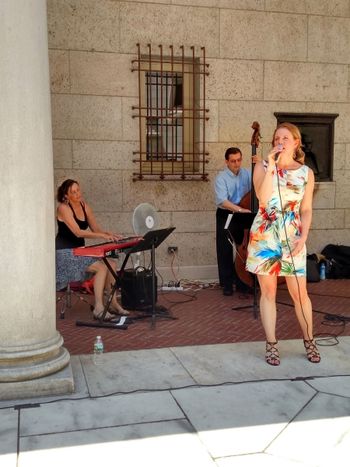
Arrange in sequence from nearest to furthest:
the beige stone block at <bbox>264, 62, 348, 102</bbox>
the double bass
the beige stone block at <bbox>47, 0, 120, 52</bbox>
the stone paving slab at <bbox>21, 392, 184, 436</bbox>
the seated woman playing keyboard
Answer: the stone paving slab at <bbox>21, 392, 184, 436</bbox>, the seated woman playing keyboard, the double bass, the beige stone block at <bbox>47, 0, 120, 52</bbox>, the beige stone block at <bbox>264, 62, 348, 102</bbox>

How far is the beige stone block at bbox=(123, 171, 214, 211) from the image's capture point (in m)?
7.62

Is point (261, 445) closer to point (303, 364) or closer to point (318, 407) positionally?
→ point (318, 407)

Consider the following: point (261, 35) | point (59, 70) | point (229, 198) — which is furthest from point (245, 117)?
point (59, 70)

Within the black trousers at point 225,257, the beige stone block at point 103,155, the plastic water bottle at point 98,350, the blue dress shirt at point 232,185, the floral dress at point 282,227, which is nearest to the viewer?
the floral dress at point 282,227

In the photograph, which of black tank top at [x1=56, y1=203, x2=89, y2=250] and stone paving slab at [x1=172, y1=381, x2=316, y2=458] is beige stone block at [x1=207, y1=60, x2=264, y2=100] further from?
stone paving slab at [x1=172, y1=381, x2=316, y2=458]

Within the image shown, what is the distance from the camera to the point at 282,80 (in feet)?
26.4

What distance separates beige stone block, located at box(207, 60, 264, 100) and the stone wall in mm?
14

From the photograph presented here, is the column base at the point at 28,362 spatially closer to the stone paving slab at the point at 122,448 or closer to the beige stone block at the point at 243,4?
the stone paving slab at the point at 122,448

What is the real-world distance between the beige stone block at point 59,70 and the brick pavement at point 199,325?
2.85 meters

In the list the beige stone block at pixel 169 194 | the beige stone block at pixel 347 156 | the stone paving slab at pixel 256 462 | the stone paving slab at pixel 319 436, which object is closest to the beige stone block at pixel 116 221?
the beige stone block at pixel 169 194

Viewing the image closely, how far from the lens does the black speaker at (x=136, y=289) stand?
607 centimetres

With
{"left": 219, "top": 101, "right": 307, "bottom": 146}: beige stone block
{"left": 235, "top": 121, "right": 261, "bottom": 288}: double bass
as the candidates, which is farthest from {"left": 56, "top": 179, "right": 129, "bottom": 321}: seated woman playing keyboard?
{"left": 219, "top": 101, "right": 307, "bottom": 146}: beige stone block

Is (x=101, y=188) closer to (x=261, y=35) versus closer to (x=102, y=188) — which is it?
(x=102, y=188)

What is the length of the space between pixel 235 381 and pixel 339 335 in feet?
5.45
